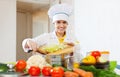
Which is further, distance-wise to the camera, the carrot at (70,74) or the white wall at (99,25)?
the white wall at (99,25)

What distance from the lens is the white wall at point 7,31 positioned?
10.6ft

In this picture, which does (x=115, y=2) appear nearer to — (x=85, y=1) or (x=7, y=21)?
(x=85, y=1)

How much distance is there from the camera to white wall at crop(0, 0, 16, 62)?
10.6 feet

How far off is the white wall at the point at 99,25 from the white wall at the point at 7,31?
3.41 feet

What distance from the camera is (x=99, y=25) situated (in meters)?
2.47

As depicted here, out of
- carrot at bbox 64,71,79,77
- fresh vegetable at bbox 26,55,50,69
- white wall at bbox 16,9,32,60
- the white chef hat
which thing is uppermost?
white wall at bbox 16,9,32,60

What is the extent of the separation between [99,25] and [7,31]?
1.46 m

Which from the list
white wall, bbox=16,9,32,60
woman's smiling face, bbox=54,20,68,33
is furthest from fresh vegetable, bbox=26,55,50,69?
→ white wall, bbox=16,9,32,60

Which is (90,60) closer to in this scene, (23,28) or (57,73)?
(57,73)

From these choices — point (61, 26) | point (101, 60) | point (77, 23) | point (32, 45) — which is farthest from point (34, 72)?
point (77, 23)

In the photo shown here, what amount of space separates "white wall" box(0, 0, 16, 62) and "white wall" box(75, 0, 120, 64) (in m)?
1.04

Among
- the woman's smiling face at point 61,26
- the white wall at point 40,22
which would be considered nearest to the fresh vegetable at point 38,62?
the woman's smiling face at point 61,26

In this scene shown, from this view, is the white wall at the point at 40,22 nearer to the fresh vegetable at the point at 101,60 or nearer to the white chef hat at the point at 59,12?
the white chef hat at the point at 59,12

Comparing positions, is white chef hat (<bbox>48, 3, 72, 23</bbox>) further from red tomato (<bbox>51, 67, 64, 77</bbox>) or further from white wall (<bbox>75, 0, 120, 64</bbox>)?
red tomato (<bbox>51, 67, 64, 77</bbox>)
